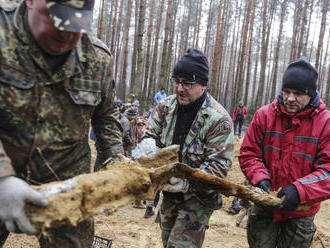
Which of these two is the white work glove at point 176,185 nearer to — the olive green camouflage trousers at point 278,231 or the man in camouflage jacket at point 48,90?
the man in camouflage jacket at point 48,90

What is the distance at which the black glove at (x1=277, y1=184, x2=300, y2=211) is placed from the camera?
2.50 m

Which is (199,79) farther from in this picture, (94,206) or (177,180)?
(94,206)

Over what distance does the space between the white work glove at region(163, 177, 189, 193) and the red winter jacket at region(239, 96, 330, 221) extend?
2.30ft

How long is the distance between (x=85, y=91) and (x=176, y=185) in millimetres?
1065

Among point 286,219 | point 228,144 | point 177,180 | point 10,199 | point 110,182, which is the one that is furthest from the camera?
point 286,219

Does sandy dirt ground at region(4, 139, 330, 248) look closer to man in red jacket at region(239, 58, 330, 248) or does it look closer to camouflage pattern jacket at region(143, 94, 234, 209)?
man in red jacket at region(239, 58, 330, 248)

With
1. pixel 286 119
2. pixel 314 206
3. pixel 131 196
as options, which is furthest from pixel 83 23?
pixel 314 206

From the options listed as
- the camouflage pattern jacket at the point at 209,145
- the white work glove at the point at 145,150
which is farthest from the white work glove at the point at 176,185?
the white work glove at the point at 145,150

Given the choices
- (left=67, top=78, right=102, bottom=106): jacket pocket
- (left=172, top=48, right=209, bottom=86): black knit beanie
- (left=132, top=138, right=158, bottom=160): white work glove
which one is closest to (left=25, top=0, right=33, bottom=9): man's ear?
(left=67, top=78, right=102, bottom=106): jacket pocket

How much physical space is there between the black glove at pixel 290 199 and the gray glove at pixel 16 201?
1.90 meters

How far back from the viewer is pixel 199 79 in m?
2.79

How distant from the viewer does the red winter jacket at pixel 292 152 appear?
102 inches

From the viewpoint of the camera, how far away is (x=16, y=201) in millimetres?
1335

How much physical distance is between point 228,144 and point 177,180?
56 cm
